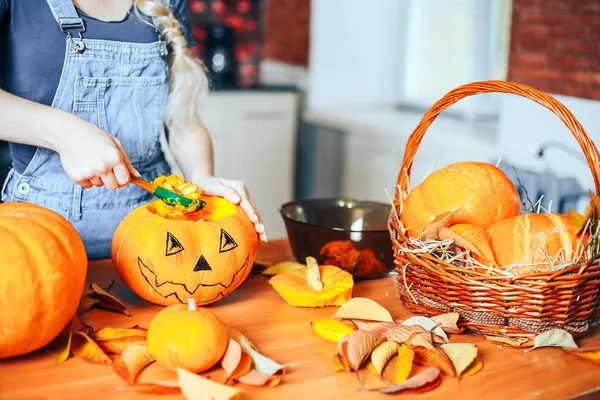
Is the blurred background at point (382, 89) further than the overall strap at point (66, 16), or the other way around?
the blurred background at point (382, 89)

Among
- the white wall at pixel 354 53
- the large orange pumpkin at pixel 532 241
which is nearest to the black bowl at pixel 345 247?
the large orange pumpkin at pixel 532 241

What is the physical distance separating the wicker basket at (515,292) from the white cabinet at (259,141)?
2.42 m

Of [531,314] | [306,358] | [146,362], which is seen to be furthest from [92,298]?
[531,314]

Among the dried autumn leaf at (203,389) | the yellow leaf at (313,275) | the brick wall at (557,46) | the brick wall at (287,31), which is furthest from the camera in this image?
the brick wall at (287,31)

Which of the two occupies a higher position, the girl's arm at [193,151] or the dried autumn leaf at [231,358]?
the girl's arm at [193,151]

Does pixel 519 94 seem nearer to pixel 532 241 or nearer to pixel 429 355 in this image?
pixel 532 241

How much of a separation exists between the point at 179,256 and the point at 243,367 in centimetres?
21

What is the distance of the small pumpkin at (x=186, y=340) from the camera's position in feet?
2.40

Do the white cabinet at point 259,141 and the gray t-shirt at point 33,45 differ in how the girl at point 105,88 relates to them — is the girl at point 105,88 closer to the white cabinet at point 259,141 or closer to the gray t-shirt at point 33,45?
the gray t-shirt at point 33,45

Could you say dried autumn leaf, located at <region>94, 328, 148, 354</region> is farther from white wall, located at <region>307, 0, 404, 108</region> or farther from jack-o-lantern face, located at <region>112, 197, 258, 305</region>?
white wall, located at <region>307, 0, 404, 108</region>

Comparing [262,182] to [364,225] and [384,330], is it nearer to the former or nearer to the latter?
[364,225]

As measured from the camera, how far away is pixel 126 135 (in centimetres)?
132

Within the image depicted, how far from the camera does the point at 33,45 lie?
1.20 m

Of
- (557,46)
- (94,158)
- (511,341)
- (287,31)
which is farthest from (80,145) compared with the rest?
(287,31)
